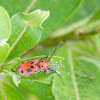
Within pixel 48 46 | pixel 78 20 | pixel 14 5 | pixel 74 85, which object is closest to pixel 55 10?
pixel 14 5

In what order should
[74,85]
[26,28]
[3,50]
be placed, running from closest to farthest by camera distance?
[3,50] < [26,28] < [74,85]

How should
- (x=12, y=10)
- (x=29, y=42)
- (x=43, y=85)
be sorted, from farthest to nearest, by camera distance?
(x=12, y=10) < (x=43, y=85) < (x=29, y=42)

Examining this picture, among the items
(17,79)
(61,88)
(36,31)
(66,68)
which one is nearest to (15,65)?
(17,79)

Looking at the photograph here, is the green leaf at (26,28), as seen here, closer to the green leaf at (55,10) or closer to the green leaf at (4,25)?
the green leaf at (4,25)

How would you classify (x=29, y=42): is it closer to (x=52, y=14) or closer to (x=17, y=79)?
(x=17, y=79)

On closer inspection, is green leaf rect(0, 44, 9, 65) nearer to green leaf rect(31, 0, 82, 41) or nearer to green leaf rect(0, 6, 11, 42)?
green leaf rect(0, 6, 11, 42)

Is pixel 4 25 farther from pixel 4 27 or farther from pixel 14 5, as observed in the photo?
pixel 14 5

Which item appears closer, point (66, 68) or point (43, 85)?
point (43, 85)
